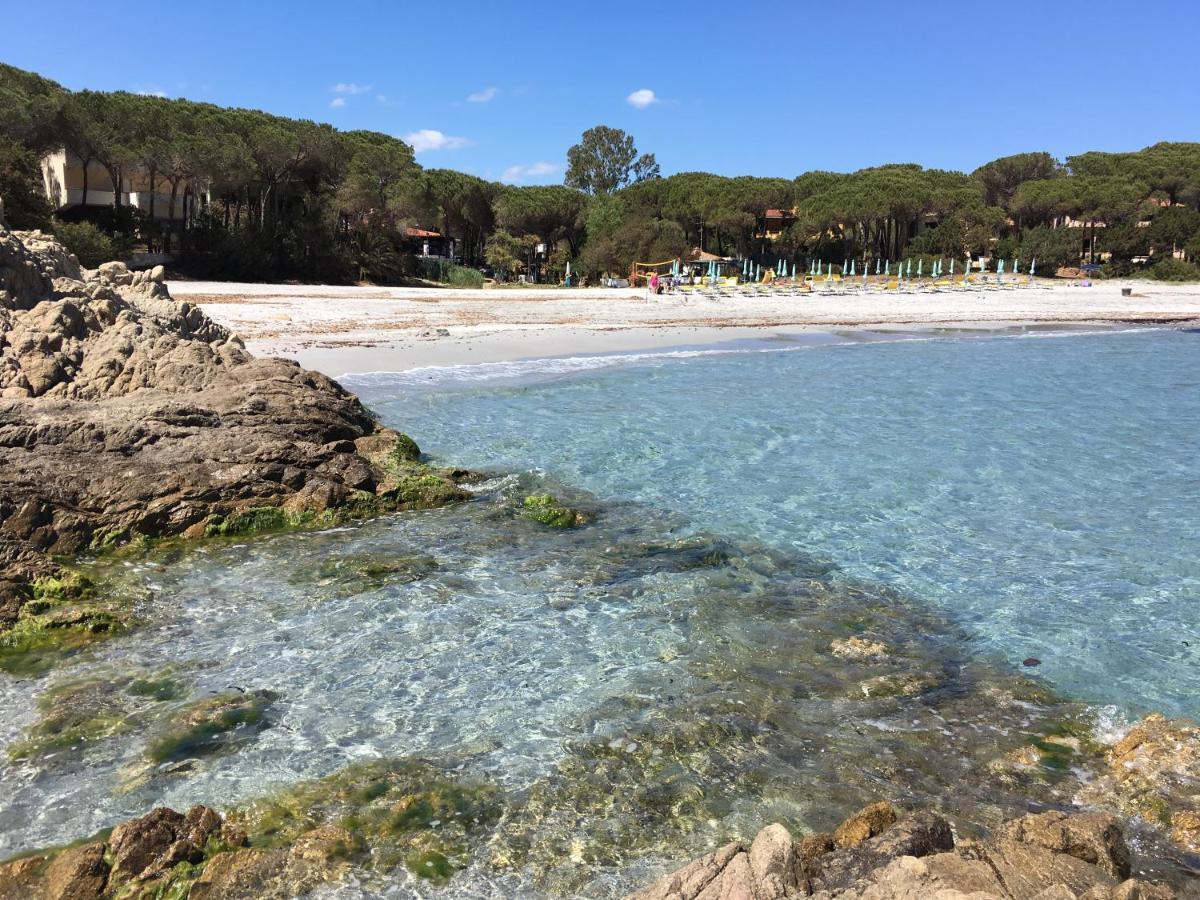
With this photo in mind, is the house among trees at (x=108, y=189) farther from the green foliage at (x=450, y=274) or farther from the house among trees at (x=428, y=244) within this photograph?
the house among trees at (x=428, y=244)

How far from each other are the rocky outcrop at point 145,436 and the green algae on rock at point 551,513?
36.9 inches

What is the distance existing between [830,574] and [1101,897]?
5.18m

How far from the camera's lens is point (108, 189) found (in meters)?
46.8

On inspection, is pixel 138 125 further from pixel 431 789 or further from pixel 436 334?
pixel 431 789

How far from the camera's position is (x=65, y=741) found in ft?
15.9

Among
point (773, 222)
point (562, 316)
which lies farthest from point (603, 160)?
point (562, 316)

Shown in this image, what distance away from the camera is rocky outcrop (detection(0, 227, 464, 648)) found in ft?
26.5

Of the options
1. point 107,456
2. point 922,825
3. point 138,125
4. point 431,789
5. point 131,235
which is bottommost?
point 431,789

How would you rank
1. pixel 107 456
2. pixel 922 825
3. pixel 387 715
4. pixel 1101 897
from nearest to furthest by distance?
pixel 1101 897, pixel 922 825, pixel 387 715, pixel 107 456

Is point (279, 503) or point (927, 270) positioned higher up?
point (927, 270)

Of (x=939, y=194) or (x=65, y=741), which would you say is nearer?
(x=65, y=741)

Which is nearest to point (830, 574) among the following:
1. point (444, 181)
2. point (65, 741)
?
point (65, 741)

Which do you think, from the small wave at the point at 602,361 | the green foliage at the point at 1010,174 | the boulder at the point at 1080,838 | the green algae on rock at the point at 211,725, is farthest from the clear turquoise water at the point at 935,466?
the green foliage at the point at 1010,174

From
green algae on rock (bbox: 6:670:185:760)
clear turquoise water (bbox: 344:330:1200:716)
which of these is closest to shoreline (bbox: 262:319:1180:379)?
clear turquoise water (bbox: 344:330:1200:716)
